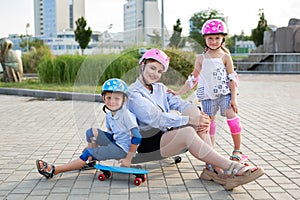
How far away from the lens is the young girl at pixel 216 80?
4.50 metres

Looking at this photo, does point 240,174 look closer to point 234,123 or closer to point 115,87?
point 234,123

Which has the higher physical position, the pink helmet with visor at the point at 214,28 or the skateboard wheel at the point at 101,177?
the pink helmet with visor at the point at 214,28

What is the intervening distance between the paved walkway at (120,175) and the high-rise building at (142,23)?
887 millimetres

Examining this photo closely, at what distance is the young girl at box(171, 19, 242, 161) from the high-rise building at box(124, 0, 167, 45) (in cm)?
55

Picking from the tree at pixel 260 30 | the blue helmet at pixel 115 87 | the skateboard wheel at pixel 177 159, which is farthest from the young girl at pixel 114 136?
the tree at pixel 260 30

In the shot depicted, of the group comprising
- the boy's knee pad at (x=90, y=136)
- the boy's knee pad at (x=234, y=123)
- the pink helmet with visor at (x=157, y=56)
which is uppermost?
the pink helmet with visor at (x=157, y=56)

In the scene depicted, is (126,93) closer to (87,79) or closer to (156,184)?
(87,79)

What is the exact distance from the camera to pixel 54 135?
6.77m

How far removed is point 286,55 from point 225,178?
21.6 meters

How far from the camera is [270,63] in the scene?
82.1ft

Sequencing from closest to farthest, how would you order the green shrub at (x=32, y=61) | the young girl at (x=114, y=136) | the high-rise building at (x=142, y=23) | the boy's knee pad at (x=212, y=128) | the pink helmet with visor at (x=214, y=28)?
the young girl at (x=114, y=136) → the pink helmet with visor at (x=214, y=28) → the high-rise building at (x=142, y=23) → the boy's knee pad at (x=212, y=128) → the green shrub at (x=32, y=61)

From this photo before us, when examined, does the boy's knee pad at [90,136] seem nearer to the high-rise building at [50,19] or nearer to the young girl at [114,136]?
the young girl at [114,136]

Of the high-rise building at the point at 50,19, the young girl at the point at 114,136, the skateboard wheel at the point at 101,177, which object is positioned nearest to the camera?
the young girl at the point at 114,136

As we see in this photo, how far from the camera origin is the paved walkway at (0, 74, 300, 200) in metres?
3.93
